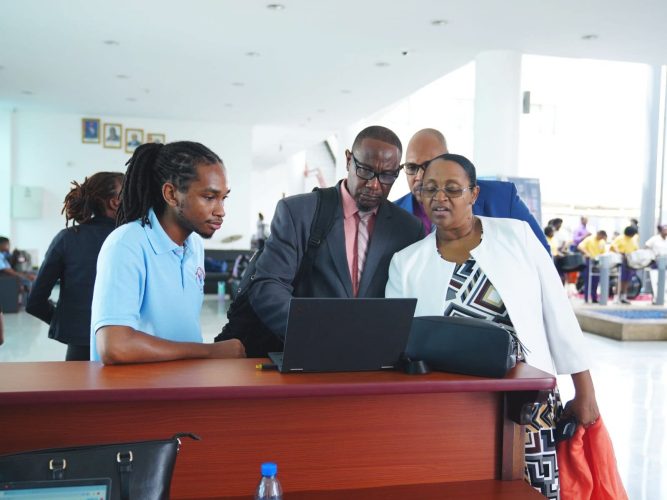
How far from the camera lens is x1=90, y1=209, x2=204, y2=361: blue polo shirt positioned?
1.78 meters

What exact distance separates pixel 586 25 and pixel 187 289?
6.06m

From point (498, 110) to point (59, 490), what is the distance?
7.36 metres

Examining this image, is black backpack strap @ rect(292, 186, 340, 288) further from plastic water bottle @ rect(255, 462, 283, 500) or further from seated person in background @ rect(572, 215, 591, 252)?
seated person in background @ rect(572, 215, 591, 252)

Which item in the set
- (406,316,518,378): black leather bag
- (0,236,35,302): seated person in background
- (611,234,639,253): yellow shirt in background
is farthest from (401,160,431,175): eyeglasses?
(611,234,639,253): yellow shirt in background

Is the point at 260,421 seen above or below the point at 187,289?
below

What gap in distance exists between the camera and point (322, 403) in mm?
1706

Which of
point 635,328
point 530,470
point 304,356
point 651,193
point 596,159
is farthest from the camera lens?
point 596,159

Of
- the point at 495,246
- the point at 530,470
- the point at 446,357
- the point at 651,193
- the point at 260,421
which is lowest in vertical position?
the point at 530,470

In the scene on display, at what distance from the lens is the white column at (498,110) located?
25.3 ft

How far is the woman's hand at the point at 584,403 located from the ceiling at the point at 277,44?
15.6 ft

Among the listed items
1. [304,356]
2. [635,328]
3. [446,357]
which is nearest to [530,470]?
[446,357]

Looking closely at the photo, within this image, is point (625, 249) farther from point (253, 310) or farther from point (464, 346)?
point (464, 346)

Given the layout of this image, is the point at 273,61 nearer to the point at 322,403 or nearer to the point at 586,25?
the point at 586,25

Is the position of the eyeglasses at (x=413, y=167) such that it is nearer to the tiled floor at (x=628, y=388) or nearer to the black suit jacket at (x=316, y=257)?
the black suit jacket at (x=316, y=257)
